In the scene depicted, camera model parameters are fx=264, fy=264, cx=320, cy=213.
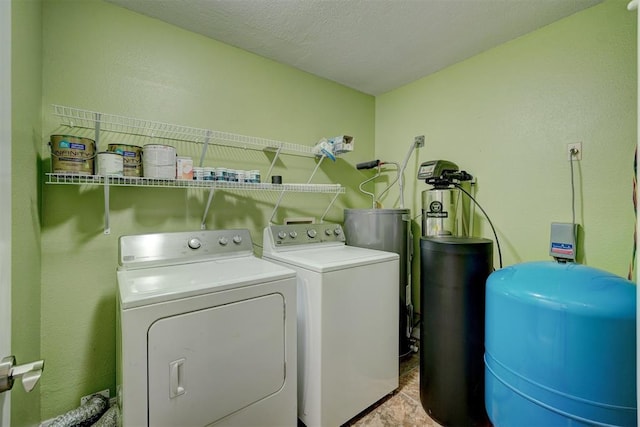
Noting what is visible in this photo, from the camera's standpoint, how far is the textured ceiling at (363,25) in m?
1.55

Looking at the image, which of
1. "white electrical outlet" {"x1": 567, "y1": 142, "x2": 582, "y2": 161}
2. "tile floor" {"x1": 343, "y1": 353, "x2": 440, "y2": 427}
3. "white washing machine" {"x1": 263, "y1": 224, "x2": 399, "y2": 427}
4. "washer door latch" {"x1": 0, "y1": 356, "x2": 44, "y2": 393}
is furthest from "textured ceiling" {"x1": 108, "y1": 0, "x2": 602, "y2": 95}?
"tile floor" {"x1": 343, "y1": 353, "x2": 440, "y2": 427}

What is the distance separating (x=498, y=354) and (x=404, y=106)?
7.17 feet

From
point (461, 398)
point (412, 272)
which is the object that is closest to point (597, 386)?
point (461, 398)

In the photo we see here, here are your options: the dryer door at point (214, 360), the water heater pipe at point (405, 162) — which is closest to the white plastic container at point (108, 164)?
the dryer door at point (214, 360)

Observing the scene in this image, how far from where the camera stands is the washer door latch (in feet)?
1.69

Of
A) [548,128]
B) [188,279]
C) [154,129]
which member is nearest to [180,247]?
[188,279]

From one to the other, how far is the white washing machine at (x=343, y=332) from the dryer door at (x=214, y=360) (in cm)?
20

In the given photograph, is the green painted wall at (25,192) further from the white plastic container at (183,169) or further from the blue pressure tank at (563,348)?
the blue pressure tank at (563,348)

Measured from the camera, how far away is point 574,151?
163 cm

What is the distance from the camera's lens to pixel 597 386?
0.87 m

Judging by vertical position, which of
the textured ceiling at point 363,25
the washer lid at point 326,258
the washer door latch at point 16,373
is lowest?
the washer door latch at point 16,373

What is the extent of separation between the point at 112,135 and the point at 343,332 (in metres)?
1.76

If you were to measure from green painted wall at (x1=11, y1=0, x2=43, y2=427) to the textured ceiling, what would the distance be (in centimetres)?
68

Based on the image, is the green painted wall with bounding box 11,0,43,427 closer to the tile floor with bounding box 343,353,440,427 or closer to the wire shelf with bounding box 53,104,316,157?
the wire shelf with bounding box 53,104,316,157
